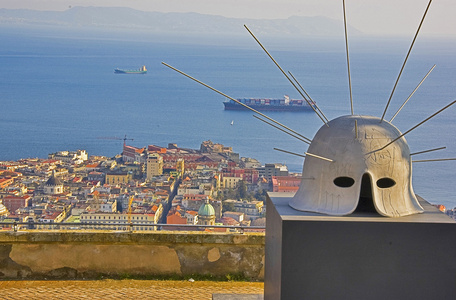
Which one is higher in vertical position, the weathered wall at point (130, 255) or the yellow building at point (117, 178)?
the yellow building at point (117, 178)

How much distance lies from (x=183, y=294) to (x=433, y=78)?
3031cm

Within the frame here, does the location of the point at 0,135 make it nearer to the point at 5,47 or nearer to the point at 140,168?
the point at 140,168

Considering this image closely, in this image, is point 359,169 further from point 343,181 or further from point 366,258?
point 366,258

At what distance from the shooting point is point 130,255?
701cm

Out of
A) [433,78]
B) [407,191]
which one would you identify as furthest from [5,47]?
[407,191]

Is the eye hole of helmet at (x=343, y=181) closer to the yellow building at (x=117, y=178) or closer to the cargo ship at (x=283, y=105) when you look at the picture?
the yellow building at (x=117, y=178)

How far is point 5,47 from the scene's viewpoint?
97375mm

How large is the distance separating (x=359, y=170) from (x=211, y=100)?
46198 millimetres

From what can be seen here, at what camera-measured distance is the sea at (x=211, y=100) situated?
2570 cm

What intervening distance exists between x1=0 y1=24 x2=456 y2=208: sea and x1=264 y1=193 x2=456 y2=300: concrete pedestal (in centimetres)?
690

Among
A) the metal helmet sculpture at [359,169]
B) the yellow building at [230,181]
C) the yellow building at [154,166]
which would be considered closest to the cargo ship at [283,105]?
the yellow building at [154,166]

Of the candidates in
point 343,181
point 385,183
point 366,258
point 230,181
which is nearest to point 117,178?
point 230,181

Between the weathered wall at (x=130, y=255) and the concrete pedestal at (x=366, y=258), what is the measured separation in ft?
7.59

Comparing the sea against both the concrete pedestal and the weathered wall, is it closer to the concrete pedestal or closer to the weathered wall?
the weathered wall
